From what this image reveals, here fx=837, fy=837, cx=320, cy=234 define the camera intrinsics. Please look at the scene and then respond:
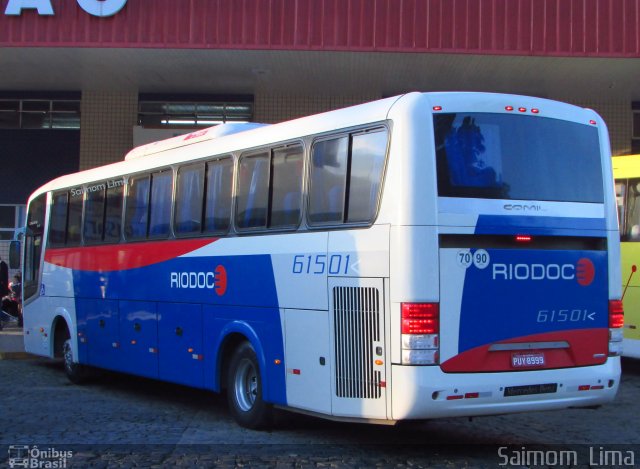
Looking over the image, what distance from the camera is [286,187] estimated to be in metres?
8.65

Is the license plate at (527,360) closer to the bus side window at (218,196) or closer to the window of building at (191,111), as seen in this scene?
the bus side window at (218,196)

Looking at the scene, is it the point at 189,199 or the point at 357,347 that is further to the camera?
the point at 189,199

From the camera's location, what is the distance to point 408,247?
703 centimetres

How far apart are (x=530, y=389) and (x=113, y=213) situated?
7.06m

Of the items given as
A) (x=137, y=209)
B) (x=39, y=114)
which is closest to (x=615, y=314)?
(x=137, y=209)

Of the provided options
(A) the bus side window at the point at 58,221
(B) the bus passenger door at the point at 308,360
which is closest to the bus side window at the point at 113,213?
(A) the bus side window at the point at 58,221

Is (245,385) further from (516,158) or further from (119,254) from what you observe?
(516,158)

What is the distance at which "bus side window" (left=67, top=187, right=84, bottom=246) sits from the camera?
13258 mm

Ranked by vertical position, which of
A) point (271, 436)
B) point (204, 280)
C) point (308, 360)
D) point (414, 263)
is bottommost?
point (271, 436)

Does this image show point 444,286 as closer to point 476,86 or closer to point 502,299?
point 502,299

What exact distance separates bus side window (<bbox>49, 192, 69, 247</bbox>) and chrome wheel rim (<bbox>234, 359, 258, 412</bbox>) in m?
5.73

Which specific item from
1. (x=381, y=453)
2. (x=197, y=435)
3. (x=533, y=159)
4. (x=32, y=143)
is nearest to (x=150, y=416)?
(x=197, y=435)

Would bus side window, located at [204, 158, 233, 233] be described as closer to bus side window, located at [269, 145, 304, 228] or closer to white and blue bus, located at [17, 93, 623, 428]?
white and blue bus, located at [17, 93, 623, 428]

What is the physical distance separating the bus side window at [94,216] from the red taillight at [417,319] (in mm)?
6796
